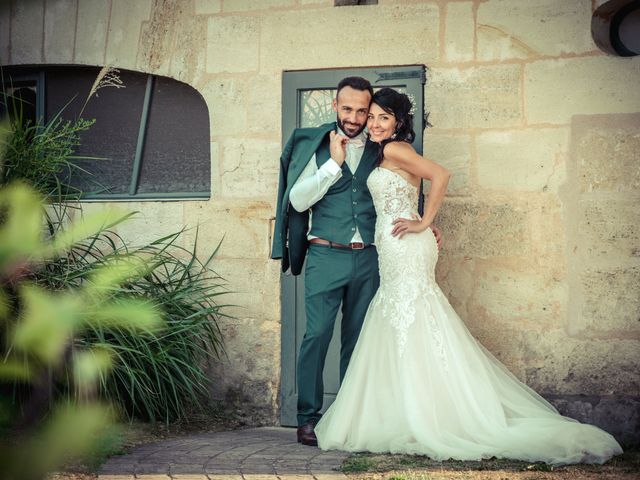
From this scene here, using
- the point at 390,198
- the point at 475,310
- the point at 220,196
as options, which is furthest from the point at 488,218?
the point at 220,196

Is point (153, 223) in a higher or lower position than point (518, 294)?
higher

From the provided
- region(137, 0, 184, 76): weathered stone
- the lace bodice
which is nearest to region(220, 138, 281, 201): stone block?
→ region(137, 0, 184, 76): weathered stone

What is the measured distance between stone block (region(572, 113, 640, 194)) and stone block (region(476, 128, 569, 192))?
0.09 meters

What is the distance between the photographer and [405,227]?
4.34 m

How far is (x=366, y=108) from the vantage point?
4328 mm

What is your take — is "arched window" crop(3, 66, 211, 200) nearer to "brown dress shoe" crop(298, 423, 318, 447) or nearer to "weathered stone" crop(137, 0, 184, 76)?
"weathered stone" crop(137, 0, 184, 76)

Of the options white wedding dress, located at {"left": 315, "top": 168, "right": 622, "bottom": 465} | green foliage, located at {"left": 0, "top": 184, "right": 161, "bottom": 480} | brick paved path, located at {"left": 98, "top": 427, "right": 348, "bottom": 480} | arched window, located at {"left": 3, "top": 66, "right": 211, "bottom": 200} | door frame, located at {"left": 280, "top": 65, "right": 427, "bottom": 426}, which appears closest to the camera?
green foliage, located at {"left": 0, "top": 184, "right": 161, "bottom": 480}

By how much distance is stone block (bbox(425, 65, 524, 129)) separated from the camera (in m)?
5.02

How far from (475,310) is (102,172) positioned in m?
2.76

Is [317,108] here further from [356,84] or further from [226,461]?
[226,461]

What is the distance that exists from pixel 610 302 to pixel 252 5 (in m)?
2.86

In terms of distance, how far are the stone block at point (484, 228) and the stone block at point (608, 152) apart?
42cm

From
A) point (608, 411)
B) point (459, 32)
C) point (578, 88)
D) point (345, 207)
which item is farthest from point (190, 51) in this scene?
point (608, 411)

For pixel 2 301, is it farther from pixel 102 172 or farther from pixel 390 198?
pixel 102 172
